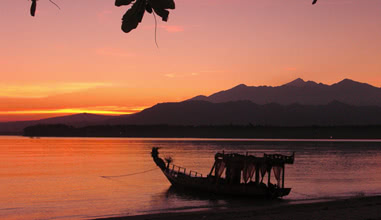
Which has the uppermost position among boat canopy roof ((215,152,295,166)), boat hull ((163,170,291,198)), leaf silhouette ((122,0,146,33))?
leaf silhouette ((122,0,146,33))

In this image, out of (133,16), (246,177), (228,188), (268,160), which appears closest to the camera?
(133,16)

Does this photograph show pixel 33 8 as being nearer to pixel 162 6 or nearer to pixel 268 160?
pixel 162 6

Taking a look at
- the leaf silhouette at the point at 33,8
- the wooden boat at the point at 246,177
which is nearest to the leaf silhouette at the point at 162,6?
the leaf silhouette at the point at 33,8

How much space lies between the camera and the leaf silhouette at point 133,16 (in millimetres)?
2887

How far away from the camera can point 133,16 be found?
2.93 meters

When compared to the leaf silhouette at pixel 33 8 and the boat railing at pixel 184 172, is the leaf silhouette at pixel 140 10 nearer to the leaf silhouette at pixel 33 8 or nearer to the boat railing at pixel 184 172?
the leaf silhouette at pixel 33 8

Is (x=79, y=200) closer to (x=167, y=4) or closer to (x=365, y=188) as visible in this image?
(x=365, y=188)

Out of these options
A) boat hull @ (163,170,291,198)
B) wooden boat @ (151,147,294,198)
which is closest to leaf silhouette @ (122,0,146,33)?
wooden boat @ (151,147,294,198)

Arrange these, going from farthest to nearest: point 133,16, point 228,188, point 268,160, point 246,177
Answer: point 228,188 → point 246,177 → point 268,160 → point 133,16

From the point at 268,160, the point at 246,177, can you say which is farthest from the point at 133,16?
the point at 246,177

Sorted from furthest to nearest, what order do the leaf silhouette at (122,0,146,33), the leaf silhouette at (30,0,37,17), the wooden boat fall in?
1. the wooden boat
2. the leaf silhouette at (30,0,37,17)
3. the leaf silhouette at (122,0,146,33)

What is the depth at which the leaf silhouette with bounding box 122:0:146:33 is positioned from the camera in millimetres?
2887

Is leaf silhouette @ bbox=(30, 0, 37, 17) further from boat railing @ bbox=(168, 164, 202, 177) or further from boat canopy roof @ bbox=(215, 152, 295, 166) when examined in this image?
boat railing @ bbox=(168, 164, 202, 177)

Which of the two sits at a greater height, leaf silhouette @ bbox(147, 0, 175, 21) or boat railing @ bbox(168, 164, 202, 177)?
leaf silhouette @ bbox(147, 0, 175, 21)
